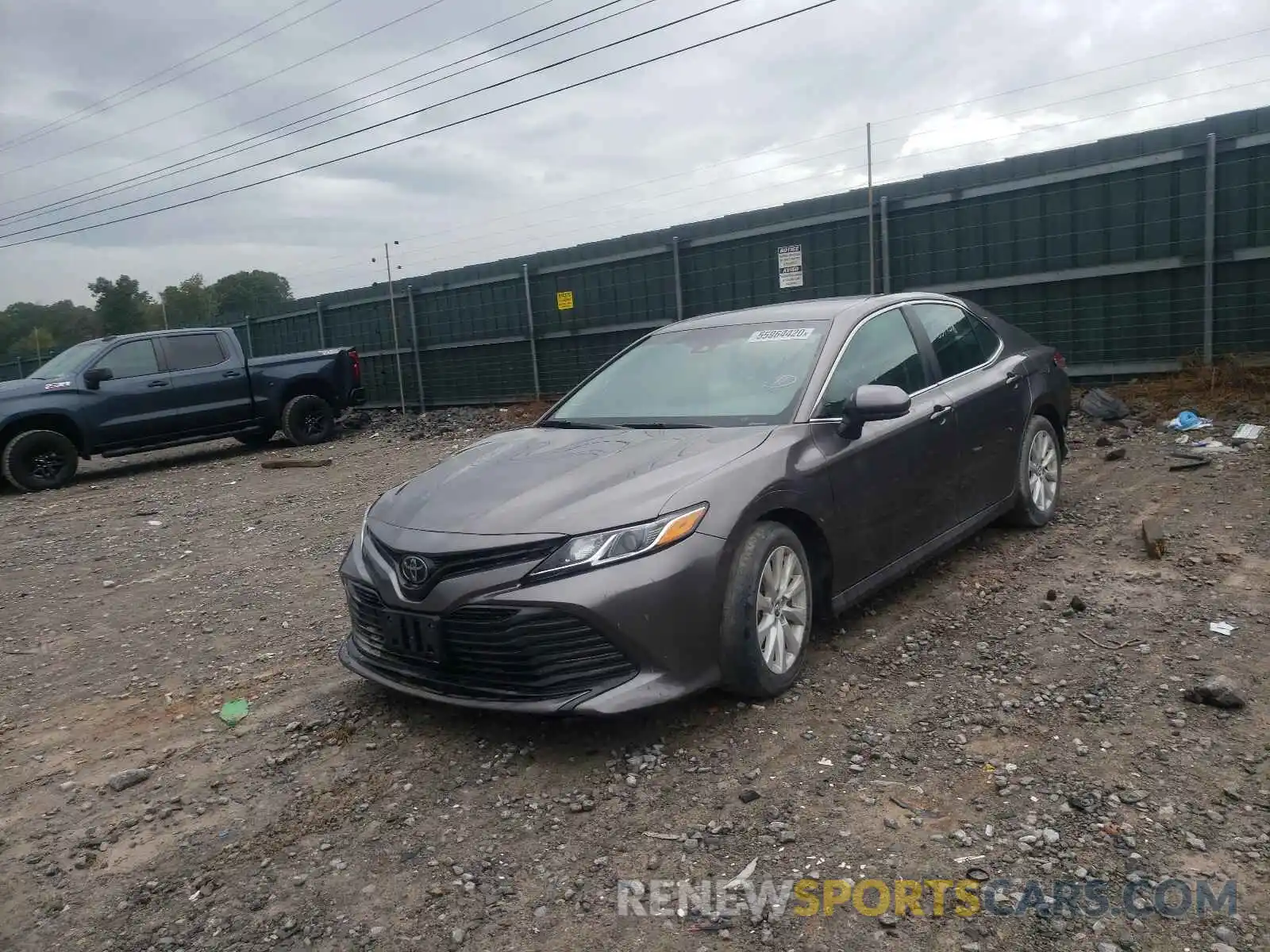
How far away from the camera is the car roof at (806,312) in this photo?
470 cm

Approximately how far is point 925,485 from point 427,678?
2.49 metres

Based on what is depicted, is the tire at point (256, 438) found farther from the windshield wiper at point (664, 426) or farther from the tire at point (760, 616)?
the tire at point (760, 616)

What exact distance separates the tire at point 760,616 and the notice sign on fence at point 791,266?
8.11m

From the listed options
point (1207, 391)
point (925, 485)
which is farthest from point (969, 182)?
point (925, 485)

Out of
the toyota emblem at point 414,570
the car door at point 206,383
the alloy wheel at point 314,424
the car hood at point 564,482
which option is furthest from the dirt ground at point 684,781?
the alloy wheel at point 314,424

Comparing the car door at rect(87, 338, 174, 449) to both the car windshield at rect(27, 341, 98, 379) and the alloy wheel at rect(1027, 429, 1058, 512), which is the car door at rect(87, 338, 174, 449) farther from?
the alloy wheel at rect(1027, 429, 1058, 512)

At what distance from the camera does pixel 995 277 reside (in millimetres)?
9922

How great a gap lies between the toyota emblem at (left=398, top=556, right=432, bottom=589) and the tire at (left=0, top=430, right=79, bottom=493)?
389 inches

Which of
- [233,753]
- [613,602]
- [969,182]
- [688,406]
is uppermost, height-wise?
[969,182]

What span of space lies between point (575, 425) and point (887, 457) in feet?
4.75

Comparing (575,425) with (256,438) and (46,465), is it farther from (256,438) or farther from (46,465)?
(256,438)

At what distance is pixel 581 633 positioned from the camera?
10.7ft

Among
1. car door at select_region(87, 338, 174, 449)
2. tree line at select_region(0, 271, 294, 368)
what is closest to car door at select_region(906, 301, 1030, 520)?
car door at select_region(87, 338, 174, 449)

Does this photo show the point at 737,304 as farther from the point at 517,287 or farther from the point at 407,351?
the point at 407,351
